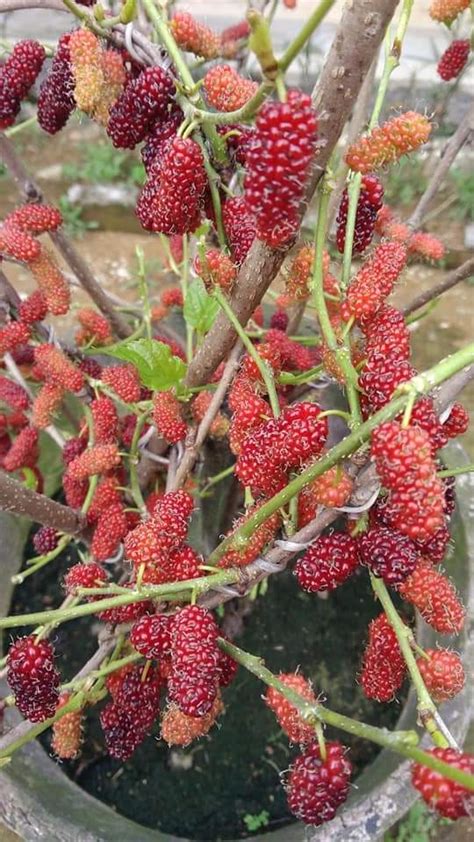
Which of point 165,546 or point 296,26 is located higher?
point 296,26

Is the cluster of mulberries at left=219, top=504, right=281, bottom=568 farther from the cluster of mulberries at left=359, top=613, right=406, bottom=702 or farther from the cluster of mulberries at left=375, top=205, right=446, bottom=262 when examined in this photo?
the cluster of mulberries at left=375, top=205, right=446, bottom=262

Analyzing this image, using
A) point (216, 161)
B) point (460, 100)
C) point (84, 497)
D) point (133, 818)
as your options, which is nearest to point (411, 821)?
point (133, 818)

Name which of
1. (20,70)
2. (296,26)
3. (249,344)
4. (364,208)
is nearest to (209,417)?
(249,344)

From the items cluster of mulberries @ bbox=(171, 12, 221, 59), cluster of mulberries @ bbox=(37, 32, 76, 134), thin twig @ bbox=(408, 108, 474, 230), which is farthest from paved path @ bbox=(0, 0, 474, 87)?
cluster of mulberries @ bbox=(37, 32, 76, 134)

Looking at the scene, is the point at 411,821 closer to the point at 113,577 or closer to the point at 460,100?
the point at 113,577

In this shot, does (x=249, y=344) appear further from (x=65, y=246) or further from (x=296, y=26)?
(x=296, y=26)

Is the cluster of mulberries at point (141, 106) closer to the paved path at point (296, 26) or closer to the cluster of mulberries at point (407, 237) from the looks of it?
the cluster of mulberries at point (407, 237)

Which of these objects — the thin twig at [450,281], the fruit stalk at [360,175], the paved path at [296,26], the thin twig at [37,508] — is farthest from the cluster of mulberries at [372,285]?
the paved path at [296,26]
